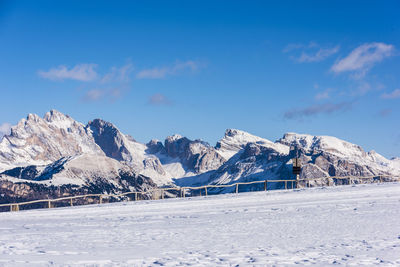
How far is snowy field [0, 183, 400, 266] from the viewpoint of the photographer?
783 inches

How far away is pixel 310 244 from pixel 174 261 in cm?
688

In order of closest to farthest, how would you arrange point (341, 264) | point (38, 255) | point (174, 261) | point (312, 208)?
point (341, 264) < point (174, 261) < point (38, 255) < point (312, 208)

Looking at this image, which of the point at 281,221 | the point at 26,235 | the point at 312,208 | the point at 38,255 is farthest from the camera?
the point at 312,208

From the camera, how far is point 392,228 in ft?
86.7

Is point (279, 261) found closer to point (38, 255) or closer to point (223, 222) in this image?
point (38, 255)

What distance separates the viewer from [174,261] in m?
19.7

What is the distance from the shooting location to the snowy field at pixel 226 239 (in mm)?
19891

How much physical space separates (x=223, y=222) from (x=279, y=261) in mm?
13746

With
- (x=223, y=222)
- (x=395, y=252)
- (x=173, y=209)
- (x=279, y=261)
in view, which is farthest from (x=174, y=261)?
(x=173, y=209)

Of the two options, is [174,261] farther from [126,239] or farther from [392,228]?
[392,228]

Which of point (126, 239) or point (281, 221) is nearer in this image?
point (126, 239)

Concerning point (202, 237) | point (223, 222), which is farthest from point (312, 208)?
point (202, 237)

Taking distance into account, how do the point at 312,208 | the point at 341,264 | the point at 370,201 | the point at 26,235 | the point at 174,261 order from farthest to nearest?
the point at 370,201, the point at 312,208, the point at 26,235, the point at 174,261, the point at 341,264

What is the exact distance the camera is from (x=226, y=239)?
2514 centimetres
